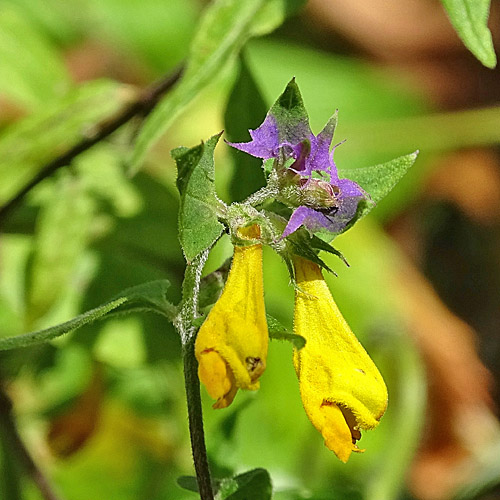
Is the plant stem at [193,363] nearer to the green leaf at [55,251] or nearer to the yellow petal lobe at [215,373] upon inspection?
the yellow petal lobe at [215,373]

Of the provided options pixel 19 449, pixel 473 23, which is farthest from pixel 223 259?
pixel 19 449

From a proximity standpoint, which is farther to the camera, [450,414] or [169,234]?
[450,414]

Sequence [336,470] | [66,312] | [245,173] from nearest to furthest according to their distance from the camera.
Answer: [245,173] → [66,312] → [336,470]

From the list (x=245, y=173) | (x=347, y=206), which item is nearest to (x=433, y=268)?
(x=245, y=173)

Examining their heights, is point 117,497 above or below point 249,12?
below

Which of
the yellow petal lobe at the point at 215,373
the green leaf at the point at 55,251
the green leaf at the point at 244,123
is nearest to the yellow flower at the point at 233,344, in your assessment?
the yellow petal lobe at the point at 215,373

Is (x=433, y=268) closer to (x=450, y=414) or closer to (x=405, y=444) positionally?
(x=450, y=414)

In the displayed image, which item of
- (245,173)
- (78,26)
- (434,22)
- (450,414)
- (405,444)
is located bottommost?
(450,414)

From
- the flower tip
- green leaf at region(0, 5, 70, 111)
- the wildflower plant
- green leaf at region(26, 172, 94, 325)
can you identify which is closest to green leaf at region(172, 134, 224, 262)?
the wildflower plant
